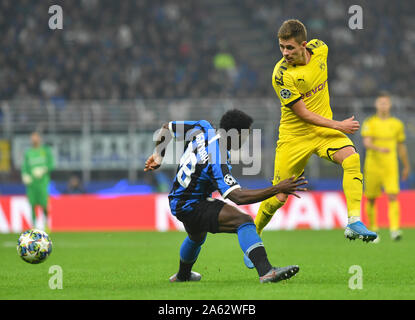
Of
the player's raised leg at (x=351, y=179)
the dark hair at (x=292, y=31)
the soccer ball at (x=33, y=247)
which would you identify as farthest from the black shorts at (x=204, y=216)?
the dark hair at (x=292, y=31)

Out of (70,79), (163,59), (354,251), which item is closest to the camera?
(354,251)

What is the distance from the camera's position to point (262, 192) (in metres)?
6.71

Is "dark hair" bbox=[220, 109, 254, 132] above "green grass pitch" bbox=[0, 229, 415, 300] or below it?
above

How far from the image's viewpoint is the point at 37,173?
17094mm

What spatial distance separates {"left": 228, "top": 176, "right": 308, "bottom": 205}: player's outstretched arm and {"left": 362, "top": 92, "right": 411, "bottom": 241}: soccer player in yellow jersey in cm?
771

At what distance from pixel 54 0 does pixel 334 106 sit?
10.1 meters

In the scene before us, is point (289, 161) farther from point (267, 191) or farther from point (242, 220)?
point (267, 191)

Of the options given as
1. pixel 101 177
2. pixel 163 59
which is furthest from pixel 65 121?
pixel 163 59

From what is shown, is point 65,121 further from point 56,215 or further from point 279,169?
point 279,169

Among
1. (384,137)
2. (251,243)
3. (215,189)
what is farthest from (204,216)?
(384,137)

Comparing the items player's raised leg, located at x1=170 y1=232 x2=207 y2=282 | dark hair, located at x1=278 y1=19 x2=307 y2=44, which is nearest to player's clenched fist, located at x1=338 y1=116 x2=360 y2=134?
dark hair, located at x1=278 y1=19 x2=307 y2=44

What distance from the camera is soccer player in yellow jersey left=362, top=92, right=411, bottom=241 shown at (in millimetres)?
14109

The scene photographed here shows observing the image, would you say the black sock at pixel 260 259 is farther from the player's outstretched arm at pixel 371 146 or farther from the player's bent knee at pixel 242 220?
the player's outstretched arm at pixel 371 146

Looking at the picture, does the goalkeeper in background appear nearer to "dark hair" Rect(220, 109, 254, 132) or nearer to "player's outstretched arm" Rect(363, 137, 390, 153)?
"player's outstretched arm" Rect(363, 137, 390, 153)
